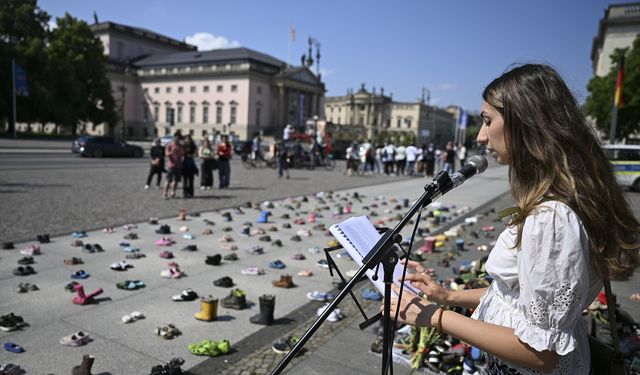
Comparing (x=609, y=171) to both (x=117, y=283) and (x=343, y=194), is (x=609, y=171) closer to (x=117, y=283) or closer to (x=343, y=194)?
(x=117, y=283)

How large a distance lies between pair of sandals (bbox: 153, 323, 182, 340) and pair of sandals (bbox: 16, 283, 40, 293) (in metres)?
1.82

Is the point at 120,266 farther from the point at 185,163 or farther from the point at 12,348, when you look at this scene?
the point at 185,163

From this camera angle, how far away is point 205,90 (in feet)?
292

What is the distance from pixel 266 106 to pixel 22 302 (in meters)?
86.4

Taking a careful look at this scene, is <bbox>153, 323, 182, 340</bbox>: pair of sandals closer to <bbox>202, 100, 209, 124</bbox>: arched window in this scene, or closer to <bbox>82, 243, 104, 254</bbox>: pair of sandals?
<bbox>82, 243, 104, 254</bbox>: pair of sandals

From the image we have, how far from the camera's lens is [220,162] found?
15477 mm

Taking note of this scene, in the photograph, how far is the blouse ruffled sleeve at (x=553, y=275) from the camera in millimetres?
1344

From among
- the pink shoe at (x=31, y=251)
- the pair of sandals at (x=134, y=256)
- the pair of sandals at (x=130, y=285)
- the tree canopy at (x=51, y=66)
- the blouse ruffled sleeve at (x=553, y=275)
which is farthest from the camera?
the tree canopy at (x=51, y=66)

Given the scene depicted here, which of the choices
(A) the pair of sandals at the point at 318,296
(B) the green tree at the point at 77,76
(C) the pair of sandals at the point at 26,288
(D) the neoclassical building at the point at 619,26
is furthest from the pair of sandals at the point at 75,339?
(D) the neoclassical building at the point at 619,26

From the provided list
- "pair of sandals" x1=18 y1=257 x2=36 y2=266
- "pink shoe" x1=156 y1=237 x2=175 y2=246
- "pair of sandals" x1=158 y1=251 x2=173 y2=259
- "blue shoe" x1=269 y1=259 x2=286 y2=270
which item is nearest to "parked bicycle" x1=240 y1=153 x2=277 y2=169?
"pink shoe" x1=156 y1=237 x2=175 y2=246

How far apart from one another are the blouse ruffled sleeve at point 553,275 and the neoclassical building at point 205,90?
83265mm

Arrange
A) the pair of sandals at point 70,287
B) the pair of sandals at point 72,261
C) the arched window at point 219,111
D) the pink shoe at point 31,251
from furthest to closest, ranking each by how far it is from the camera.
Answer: the arched window at point 219,111 < the pink shoe at point 31,251 < the pair of sandals at point 72,261 < the pair of sandals at point 70,287

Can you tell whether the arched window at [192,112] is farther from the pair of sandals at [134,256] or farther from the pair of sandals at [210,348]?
the pair of sandals at [210,348]

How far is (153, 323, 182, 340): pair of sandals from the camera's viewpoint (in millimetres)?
3961
